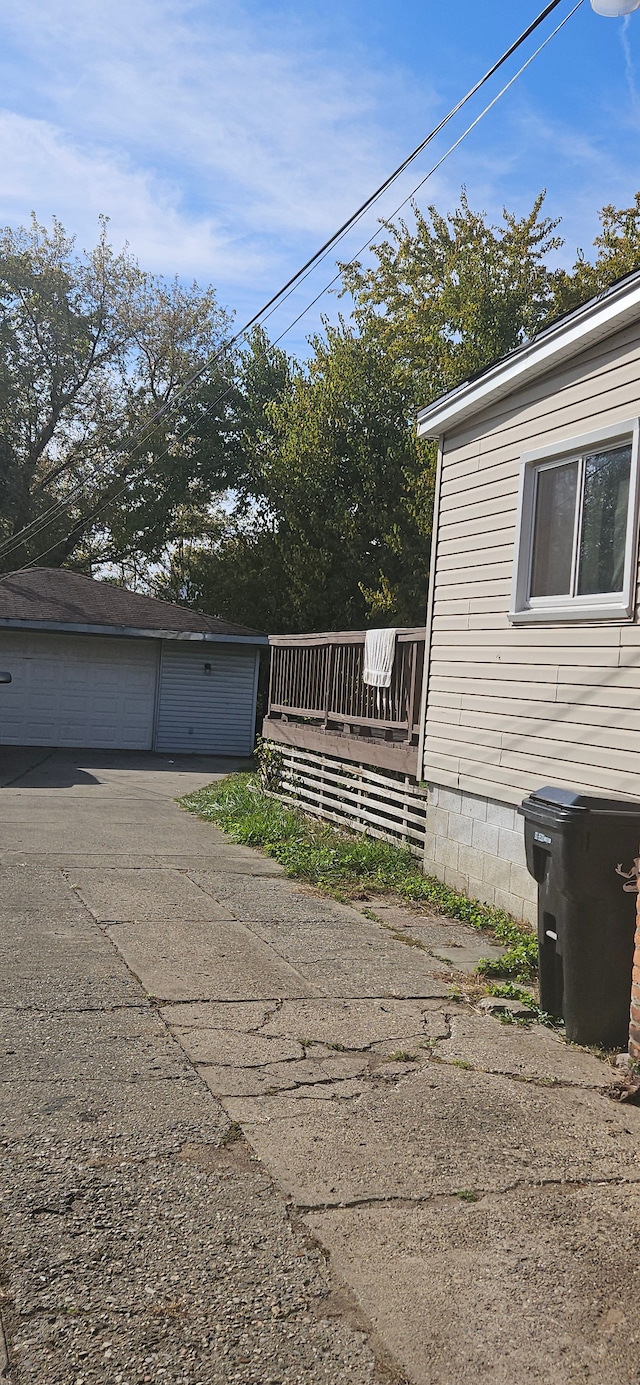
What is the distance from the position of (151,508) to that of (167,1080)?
99.6 ft

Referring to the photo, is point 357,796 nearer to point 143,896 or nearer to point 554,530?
point 143,896

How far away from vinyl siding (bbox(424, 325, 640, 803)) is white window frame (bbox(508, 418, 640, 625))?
0.29 ft

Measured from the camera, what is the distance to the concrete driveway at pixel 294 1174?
8.68ft

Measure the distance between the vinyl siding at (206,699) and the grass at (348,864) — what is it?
9.71m

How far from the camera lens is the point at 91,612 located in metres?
23.1

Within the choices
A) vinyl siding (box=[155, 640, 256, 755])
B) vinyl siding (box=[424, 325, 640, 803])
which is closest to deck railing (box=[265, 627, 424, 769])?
vinyl siding (box=[424, 325, 640, 803])

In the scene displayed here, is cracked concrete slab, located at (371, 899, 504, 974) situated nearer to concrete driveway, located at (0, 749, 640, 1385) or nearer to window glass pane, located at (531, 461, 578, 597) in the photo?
concrete driveway, located at (0, 749, 640, 1385)

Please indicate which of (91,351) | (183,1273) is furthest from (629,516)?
(91,351)

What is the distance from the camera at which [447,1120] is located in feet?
13.4

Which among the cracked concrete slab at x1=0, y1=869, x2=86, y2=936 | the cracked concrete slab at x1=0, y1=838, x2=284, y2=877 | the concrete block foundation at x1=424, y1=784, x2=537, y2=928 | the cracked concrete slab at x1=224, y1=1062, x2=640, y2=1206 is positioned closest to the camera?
the cracked concrete slab at x1=224, y1=1062, x2=640, y2=1206

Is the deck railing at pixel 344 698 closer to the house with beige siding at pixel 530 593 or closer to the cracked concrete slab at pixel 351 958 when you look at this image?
the house with beige siding at pixel 530 593

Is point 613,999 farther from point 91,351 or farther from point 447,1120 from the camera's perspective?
point 91,351

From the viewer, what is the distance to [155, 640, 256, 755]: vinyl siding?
23812 millimetres

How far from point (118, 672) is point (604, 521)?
17733 mm
